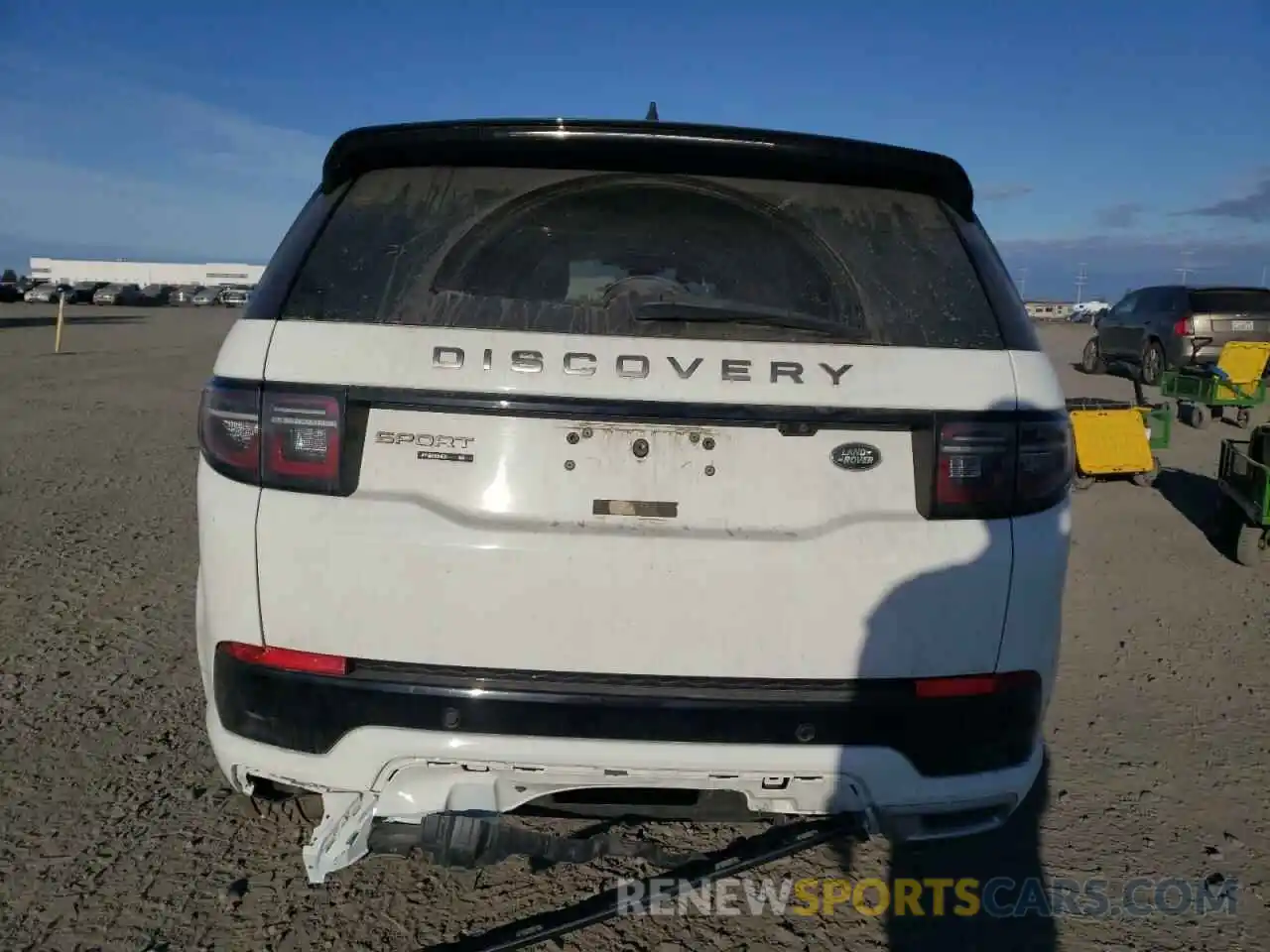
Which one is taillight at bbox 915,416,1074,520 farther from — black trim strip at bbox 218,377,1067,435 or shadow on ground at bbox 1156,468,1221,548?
shadow on ground at bbox 1156,468,1221,548

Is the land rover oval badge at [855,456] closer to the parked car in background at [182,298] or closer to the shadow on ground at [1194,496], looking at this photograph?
the shadow on ground at [1194,496]

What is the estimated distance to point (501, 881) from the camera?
2.64 metres

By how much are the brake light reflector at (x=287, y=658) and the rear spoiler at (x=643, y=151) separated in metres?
1.11

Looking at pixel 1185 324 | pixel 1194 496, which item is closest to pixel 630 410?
pixel 1194 496

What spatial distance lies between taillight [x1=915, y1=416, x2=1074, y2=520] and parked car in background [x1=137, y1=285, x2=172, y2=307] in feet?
243

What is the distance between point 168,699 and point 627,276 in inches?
109

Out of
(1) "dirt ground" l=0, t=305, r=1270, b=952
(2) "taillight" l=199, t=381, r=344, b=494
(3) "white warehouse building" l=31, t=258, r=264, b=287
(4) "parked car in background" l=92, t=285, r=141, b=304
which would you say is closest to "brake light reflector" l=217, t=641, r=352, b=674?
(2) "taillight" l=199, t=381, r=344, b=494

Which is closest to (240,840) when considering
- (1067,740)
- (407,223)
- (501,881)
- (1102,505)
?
(501,881)

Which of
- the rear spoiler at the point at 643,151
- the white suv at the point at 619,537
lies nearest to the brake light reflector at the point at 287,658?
the white suv at the point at 619,537

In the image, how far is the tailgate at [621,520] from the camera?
1.92m

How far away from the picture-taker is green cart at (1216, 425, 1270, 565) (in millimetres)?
5902

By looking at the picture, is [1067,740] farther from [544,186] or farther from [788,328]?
[544,186]

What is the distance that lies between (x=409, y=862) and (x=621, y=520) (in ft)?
4.79

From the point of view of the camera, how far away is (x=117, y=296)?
63250 millimetres
